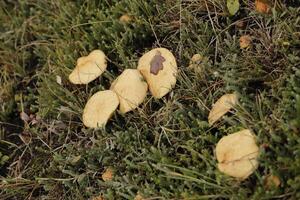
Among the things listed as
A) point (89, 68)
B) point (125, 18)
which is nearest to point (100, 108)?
point (89, 68)

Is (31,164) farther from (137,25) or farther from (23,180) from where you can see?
(137,25)

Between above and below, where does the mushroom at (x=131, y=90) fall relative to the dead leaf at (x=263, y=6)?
below

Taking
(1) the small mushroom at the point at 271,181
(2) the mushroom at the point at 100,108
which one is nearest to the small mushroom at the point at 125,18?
(2) the mushroom at the point at 100,108

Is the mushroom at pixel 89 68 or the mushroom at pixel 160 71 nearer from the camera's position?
the mushroom at pixel 160 71

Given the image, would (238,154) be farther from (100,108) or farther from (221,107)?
(100,108)

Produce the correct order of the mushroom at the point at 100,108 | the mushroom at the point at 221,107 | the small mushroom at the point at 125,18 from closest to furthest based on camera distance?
the mushroom at the point at 221,107, the mushroom at the point at 100,108, the small mushroom at the point at 125,18

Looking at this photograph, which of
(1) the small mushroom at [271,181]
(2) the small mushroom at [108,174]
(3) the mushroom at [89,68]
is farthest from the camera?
(3) the mushroom at [89,68]

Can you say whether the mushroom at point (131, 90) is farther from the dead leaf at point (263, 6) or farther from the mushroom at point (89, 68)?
the dead leaf at point (263, 6)
